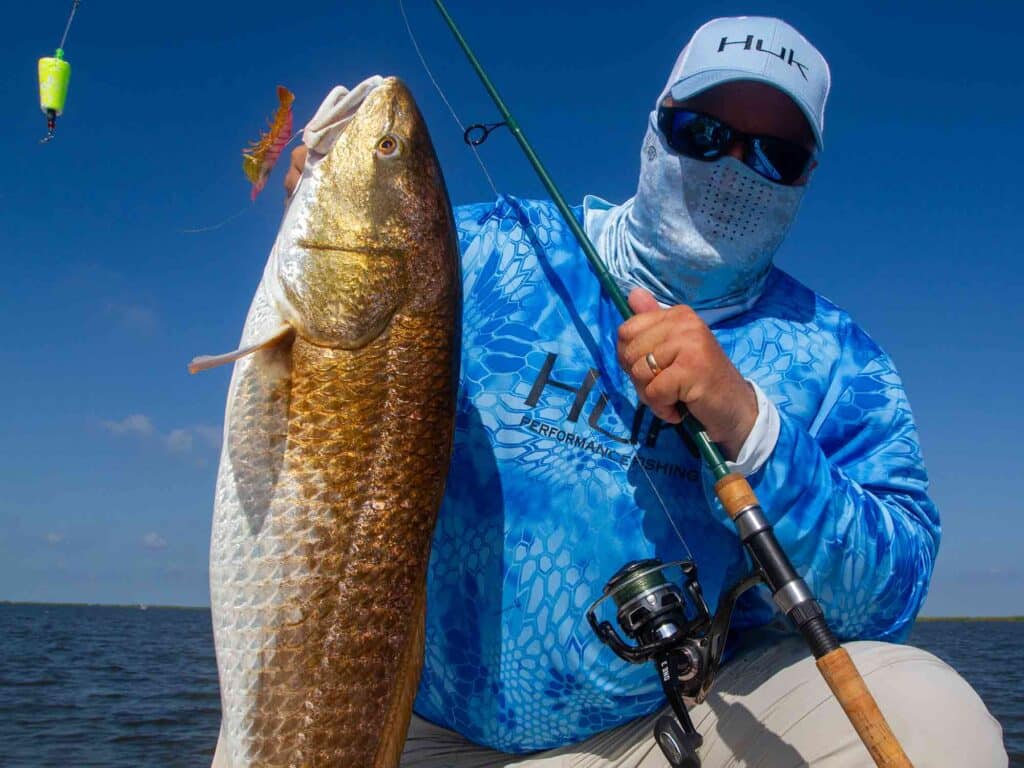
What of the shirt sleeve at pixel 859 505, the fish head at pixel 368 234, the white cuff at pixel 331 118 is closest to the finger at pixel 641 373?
the shirt sleeve at pixel 859 505

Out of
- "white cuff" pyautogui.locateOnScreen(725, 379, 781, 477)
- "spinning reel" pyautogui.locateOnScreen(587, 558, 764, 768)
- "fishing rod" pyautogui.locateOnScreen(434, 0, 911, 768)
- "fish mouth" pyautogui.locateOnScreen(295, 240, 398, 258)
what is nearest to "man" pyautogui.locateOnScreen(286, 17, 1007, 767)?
"white cuff" pyautogui.locateOnScreen(725, 379, 781, 477)

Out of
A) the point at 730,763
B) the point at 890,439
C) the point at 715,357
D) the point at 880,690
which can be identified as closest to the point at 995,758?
the point at 880,690

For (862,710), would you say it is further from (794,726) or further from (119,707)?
(119,707)

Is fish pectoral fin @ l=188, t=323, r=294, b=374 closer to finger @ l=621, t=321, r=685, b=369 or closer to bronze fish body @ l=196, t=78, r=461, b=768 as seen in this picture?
bronze fish body @ l=196, t=78, r=461, b=768

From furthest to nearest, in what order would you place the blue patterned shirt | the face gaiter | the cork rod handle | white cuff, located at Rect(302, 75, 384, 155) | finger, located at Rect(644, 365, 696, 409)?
the face gaiter
the blue patterned shirt
white cuff, located at Rect(302, 75, 384, 155)
finger, located at Rect(644, 365, 696, 409)
the cork rod handle

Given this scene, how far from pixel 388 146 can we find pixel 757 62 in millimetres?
1553

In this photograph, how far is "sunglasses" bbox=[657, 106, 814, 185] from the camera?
354 cm

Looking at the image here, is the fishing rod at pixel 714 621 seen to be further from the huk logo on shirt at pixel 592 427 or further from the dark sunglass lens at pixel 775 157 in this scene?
the dark sunglass lens at pixel 775 157

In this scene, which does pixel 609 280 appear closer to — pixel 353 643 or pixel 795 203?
pixel 795 203

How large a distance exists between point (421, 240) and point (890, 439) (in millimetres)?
2009

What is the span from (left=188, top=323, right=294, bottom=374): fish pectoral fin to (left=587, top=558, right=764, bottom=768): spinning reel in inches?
52.8

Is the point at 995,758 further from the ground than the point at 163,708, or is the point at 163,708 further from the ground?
the point at 163,708

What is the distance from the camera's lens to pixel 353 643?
2.38 metres

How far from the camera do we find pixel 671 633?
285 centimetres
